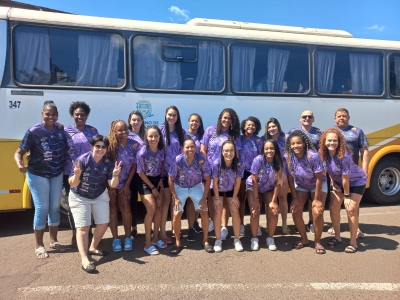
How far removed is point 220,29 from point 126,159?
296 centimetres

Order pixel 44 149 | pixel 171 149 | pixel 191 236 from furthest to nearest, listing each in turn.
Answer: pixel 191 236, pixel 171 149, pixel 44 149

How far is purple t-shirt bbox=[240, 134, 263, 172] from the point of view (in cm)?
458

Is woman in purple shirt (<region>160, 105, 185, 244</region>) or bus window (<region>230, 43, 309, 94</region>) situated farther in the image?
bus window (<region>230, 43, 309, 94</region>)

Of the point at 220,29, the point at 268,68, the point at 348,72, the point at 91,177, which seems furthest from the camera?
the point at 348,72

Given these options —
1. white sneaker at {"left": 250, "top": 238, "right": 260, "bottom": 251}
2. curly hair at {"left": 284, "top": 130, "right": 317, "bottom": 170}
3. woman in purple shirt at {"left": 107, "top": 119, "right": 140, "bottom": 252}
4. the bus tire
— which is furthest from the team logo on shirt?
the bus tire

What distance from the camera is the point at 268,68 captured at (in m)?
5.72

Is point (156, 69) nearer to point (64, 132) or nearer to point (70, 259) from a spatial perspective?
point (64, 132)

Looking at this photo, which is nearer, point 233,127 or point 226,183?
point 226,183

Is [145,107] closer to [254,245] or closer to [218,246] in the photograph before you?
[218,246]

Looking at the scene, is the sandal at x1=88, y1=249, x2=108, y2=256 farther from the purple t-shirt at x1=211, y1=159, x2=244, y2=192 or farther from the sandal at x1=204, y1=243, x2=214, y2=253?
the purple t-shirt at x1=211, y1=159, x2=244, y2=192

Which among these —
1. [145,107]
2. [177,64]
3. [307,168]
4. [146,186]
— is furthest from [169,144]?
[307,168]

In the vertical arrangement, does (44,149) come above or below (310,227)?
above

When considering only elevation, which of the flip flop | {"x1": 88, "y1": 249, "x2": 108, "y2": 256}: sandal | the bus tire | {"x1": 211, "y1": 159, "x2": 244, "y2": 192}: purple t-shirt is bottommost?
{"x1": 88, "y1": 249, "x2": 108, "y2": 256}: sandal

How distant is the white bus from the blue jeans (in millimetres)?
1022
